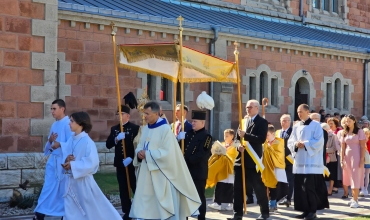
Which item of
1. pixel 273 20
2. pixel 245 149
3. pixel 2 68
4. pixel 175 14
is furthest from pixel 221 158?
pixel 273 20

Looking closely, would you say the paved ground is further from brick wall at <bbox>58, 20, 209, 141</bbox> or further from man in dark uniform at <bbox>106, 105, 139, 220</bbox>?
brick wall at <bbox>58, 20, 209, 141</bbox>

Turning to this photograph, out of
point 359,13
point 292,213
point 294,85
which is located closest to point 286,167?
point 292,213

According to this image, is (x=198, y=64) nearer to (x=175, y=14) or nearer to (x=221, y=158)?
(x=221, y=158)

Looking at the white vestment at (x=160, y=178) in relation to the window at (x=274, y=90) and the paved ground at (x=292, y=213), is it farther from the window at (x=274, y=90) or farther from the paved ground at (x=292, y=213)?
the window at (x=274, y=90)

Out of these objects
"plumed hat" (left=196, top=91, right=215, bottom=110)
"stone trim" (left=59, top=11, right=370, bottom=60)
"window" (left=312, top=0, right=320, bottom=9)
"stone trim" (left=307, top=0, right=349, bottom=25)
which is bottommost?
"plumed hat" (left=196, top=91, right=215, bottom=110)

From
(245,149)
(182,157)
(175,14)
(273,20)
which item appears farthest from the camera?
(273,20)

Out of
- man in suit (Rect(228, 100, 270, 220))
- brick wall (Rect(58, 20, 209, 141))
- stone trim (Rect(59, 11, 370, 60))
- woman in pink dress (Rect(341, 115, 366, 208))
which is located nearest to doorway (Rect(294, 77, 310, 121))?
stone trim (Rect(59, 11, 370, 60))

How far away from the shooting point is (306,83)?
2570 cm

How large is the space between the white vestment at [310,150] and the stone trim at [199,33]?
21.9ft

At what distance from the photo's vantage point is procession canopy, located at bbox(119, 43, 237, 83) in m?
12.1

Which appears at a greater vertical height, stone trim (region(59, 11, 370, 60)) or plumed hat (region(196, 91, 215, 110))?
stone trim (region(59, 11, 370, 60))

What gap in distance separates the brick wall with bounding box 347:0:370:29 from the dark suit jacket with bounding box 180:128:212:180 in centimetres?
2255

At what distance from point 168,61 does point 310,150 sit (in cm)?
289

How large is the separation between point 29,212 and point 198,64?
392 cm
